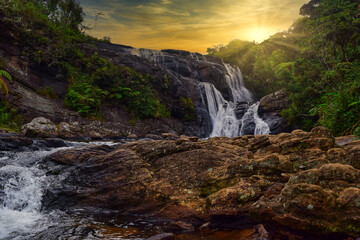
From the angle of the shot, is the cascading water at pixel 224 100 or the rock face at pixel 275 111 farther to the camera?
the cascading water at pixel 224 100

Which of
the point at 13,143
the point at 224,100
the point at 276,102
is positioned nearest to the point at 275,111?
the point at 276,102

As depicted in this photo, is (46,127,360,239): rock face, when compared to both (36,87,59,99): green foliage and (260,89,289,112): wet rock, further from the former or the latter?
(260,89,289,112): wet rock

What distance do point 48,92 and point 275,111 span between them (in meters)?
20.0

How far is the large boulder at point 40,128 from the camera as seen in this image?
46.4ft

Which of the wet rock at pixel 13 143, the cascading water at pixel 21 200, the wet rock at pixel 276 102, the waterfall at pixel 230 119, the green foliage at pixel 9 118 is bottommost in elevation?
the cascading water at pixel 21 200

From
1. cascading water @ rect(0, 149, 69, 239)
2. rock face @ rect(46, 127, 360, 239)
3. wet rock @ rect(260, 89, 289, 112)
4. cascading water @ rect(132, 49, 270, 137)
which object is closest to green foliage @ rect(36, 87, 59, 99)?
cascading water @ rect(0, 149, 69, 239)

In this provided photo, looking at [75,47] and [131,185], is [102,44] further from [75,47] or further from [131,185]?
[131,185]

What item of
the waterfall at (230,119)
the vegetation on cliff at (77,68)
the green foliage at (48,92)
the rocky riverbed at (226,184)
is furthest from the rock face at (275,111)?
the green foliage at (48,92)

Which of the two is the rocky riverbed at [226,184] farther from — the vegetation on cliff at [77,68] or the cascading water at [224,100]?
the cascading water at [224,100]

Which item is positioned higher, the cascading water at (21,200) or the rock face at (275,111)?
the rock face at (275,111)

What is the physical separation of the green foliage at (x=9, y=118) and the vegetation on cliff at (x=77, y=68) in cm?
372

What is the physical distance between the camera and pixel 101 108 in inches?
838

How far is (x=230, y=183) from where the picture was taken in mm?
5516

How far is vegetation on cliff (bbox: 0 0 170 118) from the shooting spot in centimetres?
1975
